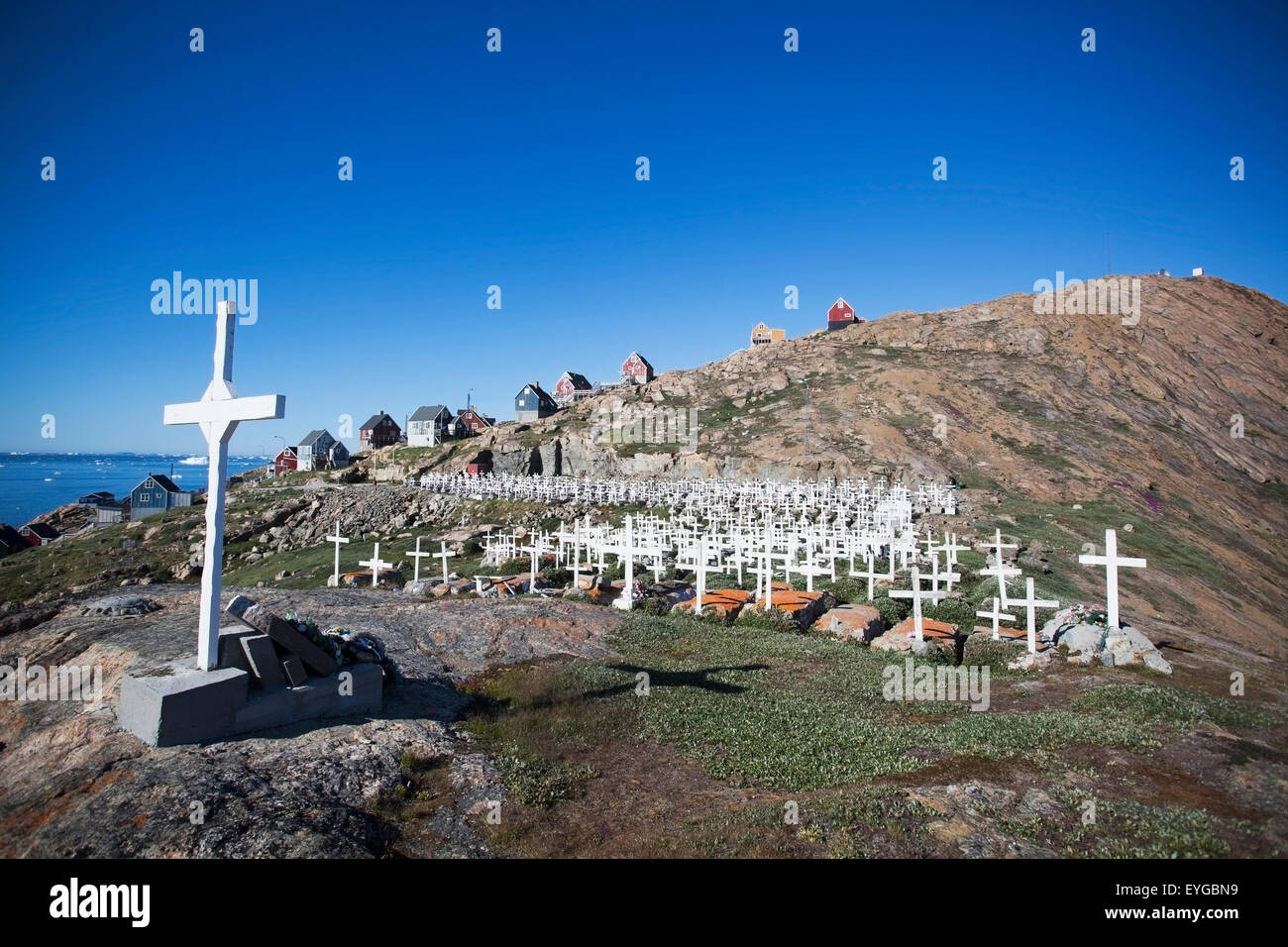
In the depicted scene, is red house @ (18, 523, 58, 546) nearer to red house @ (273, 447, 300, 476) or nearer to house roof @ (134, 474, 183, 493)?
house roof @ (134, 474, 183, 493)

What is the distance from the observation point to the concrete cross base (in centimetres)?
726

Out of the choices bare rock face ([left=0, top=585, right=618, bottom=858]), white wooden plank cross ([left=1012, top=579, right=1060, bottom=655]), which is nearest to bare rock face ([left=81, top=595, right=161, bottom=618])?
bare rock face ([left=0, top=585, right=618, bottom=858])

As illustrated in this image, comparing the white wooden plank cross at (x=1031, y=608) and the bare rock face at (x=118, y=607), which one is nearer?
the bare rock face at (x=118, y=607)

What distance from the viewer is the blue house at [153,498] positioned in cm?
7294

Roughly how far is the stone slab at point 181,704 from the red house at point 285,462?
9613cm

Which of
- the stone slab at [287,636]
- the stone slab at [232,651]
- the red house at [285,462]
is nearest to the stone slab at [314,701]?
the stone slab at [287,636]

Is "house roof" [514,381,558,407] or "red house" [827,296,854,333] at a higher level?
"red house" [827,296,854,333]

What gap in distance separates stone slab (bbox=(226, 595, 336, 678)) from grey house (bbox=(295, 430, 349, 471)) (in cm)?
9018

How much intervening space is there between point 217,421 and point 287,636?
2817 millimetres

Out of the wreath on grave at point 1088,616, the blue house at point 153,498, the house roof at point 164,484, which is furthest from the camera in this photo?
the house roof at point 164,484

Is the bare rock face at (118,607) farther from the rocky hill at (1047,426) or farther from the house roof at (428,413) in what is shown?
the house roof at (428,413)

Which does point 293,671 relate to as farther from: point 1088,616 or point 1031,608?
point 1088,616

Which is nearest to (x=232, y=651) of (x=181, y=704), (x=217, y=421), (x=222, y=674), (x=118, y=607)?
(x=222, y=674)
